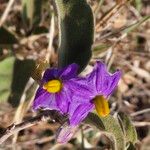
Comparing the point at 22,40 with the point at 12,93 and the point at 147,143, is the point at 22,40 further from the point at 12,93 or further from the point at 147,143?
the point at 147,143

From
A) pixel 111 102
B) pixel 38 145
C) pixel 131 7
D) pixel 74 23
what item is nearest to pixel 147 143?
pixel 111 102

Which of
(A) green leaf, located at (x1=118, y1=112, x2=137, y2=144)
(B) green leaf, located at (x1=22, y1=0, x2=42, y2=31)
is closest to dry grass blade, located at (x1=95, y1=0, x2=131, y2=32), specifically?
(B) green leaf, located at (x1=22, y1=0, x2=42, y2=31)

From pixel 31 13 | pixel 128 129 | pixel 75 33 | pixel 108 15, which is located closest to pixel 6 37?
pixel 31 13

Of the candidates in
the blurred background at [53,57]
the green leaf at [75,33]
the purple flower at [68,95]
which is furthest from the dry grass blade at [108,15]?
the purple flower at [68,95]

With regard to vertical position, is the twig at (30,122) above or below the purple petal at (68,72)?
below

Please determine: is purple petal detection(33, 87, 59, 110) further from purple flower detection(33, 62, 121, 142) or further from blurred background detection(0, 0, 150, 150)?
blurred background detection(0, 0, 150, 150)

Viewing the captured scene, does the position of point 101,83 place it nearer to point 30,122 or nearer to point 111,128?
point 111,128

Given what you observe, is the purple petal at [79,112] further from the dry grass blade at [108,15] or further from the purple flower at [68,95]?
the dry grass blade at [108,15]
